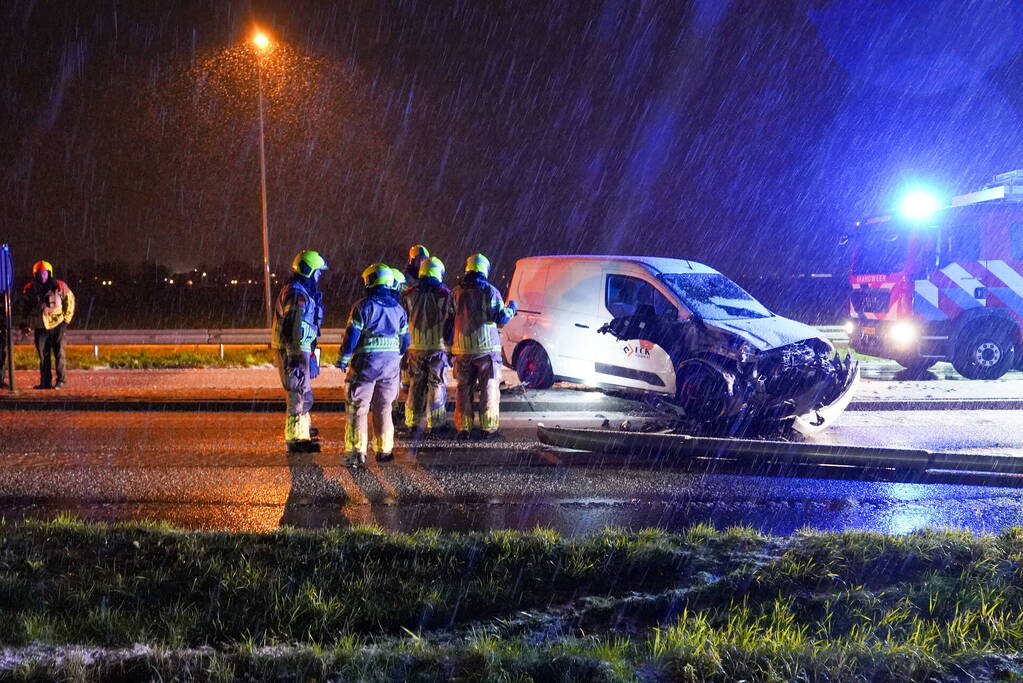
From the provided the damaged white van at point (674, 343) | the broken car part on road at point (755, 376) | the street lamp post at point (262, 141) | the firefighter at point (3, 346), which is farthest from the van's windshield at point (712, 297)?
the street lamp post at point (262, 141)

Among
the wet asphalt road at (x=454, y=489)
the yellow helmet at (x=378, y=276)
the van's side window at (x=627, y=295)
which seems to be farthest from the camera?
the van's side window at (x=627, y=295)

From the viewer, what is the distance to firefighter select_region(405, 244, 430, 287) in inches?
352

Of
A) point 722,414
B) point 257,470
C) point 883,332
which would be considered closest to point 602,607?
point 257,470

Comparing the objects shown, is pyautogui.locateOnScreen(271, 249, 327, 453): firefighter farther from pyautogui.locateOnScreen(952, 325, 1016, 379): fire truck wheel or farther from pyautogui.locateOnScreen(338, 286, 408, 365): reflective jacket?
pyautogui.locateOnScreen(952, 325, 1016, 379): fire truck wheel

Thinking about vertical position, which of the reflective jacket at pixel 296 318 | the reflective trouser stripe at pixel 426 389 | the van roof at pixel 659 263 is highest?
the van roof at pixel 659 263

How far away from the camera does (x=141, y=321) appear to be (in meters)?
33.8

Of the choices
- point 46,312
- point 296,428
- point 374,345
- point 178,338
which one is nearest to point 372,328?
point 374,345

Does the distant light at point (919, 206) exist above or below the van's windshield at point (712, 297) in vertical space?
above

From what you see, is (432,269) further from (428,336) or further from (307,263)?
(307,263)

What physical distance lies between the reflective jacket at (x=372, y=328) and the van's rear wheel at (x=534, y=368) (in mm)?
3662

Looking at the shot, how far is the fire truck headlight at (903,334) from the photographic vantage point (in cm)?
1235

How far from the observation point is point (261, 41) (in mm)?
16859

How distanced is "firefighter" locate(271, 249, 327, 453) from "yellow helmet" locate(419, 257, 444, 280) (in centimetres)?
99

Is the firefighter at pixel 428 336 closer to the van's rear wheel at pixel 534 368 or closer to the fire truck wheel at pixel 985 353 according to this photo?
the van's rear wheel at pixel 534 368
